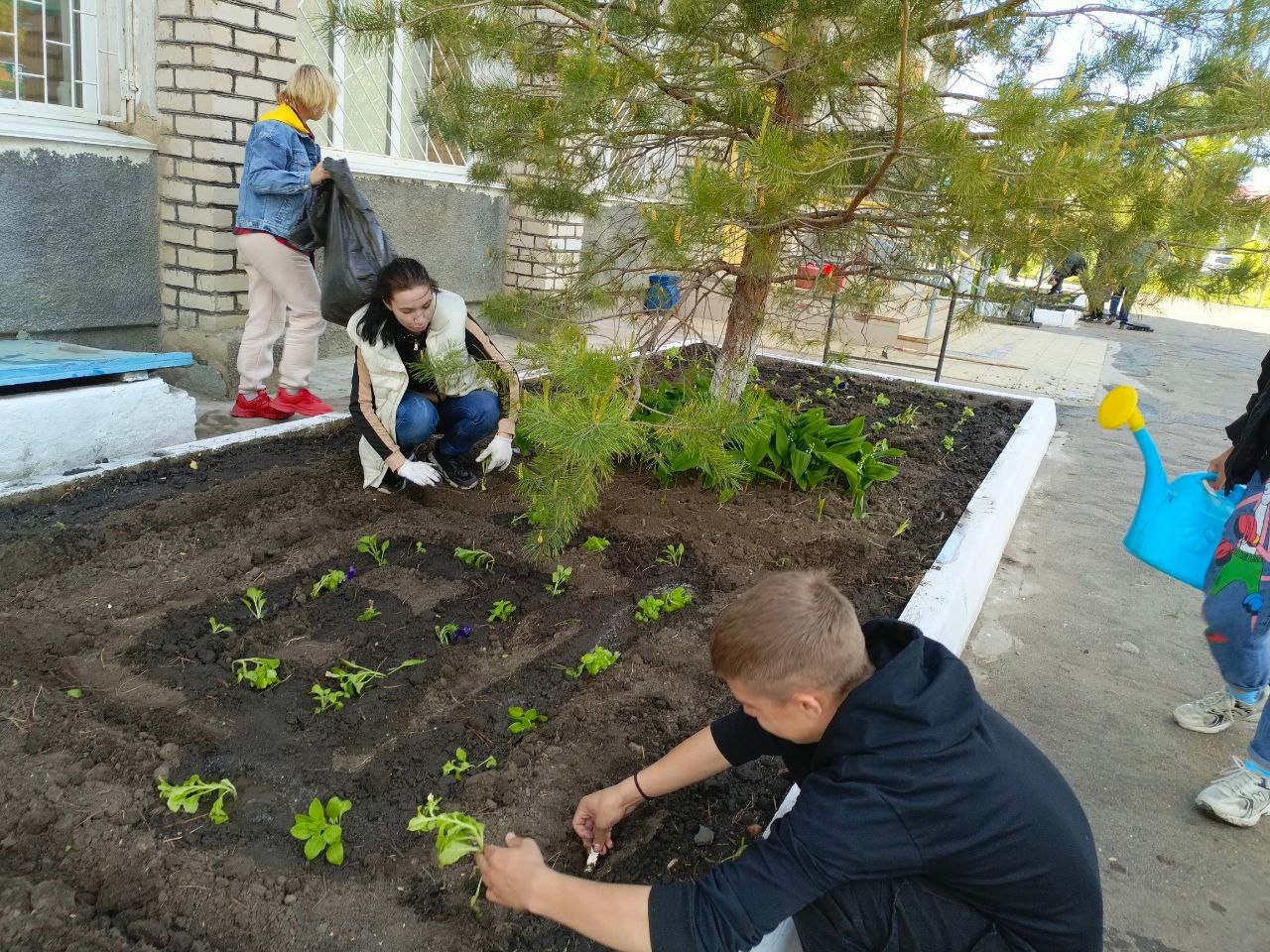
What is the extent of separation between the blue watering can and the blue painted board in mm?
3373

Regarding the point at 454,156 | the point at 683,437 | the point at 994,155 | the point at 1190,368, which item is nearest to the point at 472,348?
the point at 683,437

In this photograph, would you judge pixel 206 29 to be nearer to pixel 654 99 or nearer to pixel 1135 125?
pixel 654 99

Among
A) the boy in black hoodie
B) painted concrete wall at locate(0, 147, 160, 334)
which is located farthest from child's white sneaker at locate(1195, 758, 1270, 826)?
painted concrete wall at locate(0, 147, 160, 334)

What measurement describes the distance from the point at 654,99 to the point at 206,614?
211 cm

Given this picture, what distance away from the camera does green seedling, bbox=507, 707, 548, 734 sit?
2.12 metres

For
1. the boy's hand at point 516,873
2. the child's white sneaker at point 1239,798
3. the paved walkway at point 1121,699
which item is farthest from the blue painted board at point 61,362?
Result: the child's white sneaker at point 1239,798

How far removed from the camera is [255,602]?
2.54m

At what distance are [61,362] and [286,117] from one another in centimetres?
156

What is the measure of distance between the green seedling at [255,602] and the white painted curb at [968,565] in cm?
150

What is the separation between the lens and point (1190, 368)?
1081 centimetres

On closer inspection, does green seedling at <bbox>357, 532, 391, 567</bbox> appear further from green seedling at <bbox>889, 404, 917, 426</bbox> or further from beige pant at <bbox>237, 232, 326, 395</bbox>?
green seedling at <bbox>889, 404, 917, 426</bbox>

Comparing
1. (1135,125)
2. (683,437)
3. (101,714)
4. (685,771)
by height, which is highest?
(1135,125)

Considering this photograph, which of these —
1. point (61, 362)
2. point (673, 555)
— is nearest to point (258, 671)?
point (673, 555)

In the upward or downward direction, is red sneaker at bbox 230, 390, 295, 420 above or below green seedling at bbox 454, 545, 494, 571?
above
